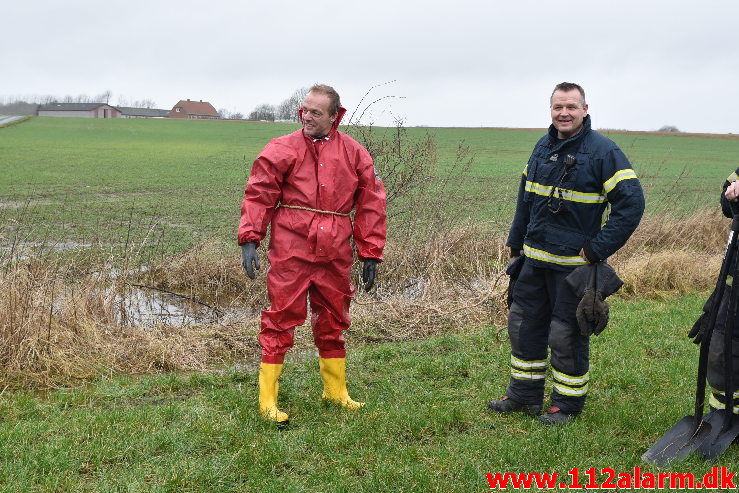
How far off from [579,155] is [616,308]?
4.34 m

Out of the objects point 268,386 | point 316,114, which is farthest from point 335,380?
point 316,114

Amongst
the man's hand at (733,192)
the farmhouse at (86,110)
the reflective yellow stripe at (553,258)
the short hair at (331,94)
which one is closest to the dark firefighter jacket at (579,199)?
the reflective yellow stripe at (553,258)

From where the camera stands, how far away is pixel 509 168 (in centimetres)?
3084

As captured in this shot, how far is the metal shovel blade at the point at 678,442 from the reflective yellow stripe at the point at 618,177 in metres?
1.49

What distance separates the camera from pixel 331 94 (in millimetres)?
4555

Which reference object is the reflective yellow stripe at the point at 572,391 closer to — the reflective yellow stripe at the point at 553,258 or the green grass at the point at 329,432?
the green grass at the point at 329,432

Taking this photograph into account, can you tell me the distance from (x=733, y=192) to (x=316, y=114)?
2529 mm

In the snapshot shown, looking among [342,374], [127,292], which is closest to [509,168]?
[127,292]

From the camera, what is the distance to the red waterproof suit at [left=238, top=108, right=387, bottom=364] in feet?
14.6

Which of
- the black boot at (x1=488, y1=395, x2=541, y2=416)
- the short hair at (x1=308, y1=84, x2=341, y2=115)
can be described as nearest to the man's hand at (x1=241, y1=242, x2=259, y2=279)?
the short hair at (x1=308, y1=84, x2=341, y2=115)

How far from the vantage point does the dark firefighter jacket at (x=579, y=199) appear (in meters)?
4.20

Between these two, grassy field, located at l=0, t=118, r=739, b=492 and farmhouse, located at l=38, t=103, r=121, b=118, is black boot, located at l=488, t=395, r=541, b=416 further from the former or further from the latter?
farmhouse, located at l=38, t=103, r=121, b=118

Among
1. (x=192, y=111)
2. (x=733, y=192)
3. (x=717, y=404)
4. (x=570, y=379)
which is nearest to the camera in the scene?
(x=733, y=192)

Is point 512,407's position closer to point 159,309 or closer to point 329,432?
point 329,432
